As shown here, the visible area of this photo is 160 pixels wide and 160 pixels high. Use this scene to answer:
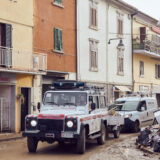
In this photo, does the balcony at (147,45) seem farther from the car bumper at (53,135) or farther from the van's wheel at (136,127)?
the car bumper at (53,135)

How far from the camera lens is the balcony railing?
33.4 meters

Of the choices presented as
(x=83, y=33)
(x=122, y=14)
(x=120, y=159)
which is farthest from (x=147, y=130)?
(x=122, y=14)

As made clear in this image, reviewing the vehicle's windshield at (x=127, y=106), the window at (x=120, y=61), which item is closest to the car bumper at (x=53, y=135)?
the vehicle's windshield at (x=127, y=106)

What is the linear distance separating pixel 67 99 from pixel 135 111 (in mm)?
7618

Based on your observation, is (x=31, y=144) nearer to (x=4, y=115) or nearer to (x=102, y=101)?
(x=102, y=101)

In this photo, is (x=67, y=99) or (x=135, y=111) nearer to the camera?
(x=67, y=99)

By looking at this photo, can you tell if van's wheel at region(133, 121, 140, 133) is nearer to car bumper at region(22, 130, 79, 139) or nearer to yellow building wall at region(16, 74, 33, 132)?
yellow building wall at region(16, 74, 33, 132)

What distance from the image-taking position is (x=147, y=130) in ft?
47.3

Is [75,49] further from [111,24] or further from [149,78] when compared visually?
[149,78]

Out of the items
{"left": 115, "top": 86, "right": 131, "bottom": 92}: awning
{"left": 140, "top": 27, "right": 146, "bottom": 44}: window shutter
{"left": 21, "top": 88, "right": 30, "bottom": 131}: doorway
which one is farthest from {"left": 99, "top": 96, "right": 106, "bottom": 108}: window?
{"left": 140, "top": 27, "right": 146, "bottom": 44}: window shutter

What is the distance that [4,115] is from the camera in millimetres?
20000

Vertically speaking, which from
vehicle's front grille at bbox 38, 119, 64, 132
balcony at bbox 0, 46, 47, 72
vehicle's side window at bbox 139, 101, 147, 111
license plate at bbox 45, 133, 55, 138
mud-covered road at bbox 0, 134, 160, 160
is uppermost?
balcony at bbox 0, 46, 47, 72

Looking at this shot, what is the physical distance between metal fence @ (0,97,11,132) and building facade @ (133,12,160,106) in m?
15.3

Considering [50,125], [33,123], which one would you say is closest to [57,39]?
[33,123]
